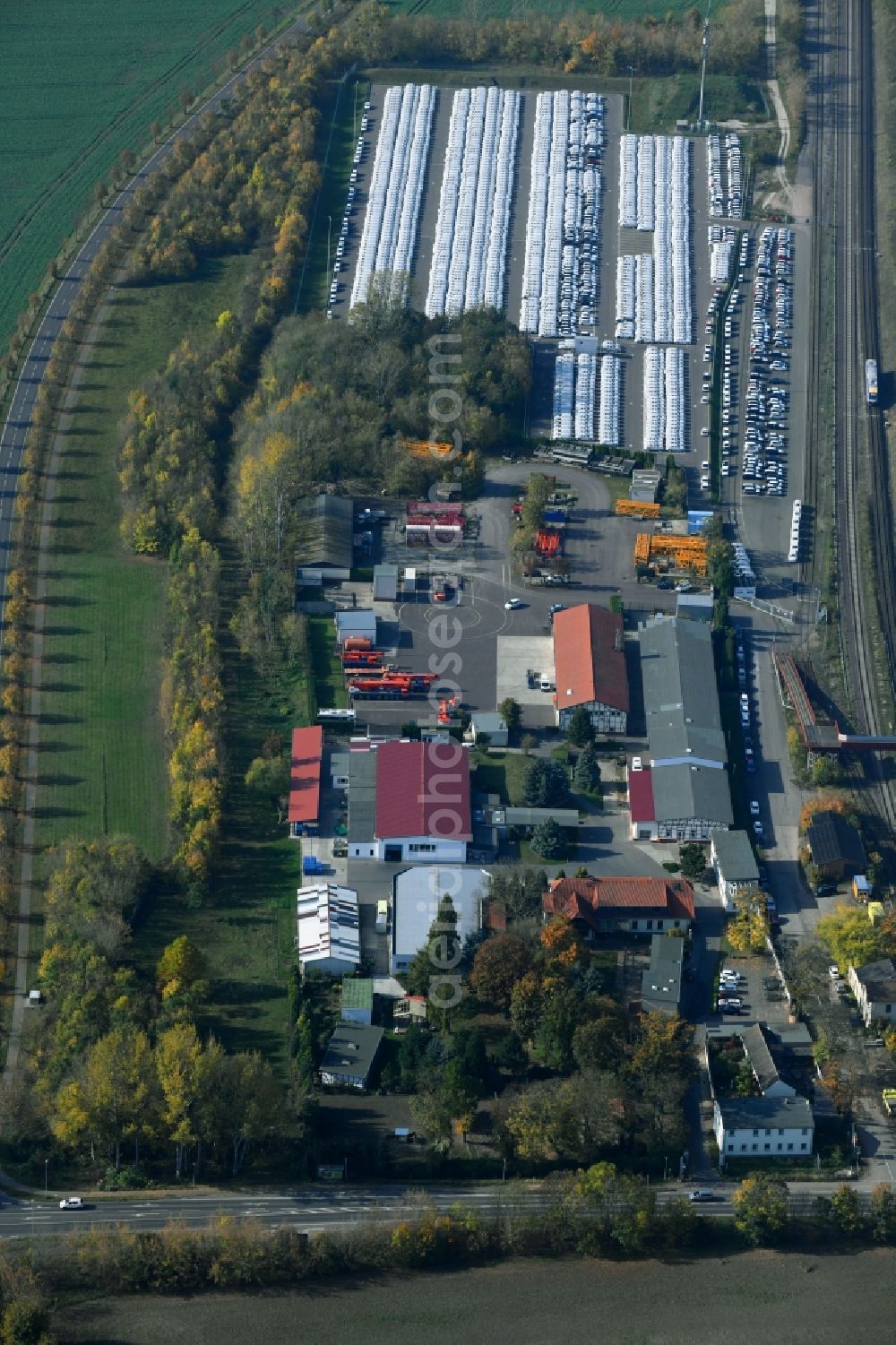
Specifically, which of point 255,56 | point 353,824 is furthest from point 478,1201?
point 255,56

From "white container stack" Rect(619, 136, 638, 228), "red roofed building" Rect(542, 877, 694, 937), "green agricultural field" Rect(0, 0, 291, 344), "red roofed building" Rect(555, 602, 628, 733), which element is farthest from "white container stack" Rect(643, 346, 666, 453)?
"green agricultural field" Rect(0, 0, 291, 344)

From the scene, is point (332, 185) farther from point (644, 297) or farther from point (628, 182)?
point (644, 297)

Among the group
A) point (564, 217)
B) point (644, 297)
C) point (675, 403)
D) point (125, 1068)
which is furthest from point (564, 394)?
point (125, 1068)

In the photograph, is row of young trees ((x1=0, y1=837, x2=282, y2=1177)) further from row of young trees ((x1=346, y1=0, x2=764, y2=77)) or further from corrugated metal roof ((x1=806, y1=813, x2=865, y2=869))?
row of young trees ((x1=346, y1=0, x2=764, y2=77))

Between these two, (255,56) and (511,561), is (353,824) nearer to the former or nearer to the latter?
(511,561)

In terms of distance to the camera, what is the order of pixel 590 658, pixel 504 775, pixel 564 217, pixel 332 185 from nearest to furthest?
pixel 504 775, pixel 590 658, pixel 564 217, pixel 332 185

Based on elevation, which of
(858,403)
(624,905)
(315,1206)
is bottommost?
(315,1206)
